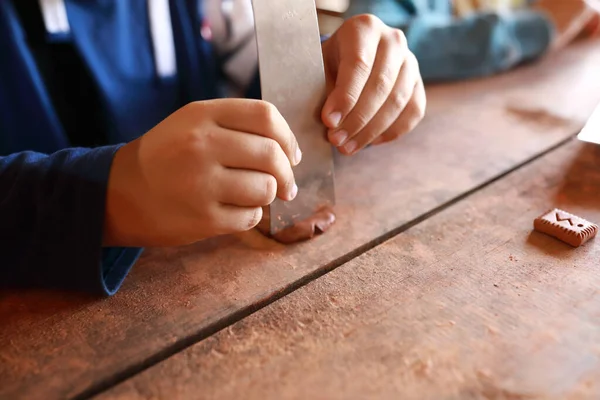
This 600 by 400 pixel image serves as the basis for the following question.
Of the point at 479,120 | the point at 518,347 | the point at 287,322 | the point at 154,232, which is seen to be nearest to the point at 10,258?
the point at 154,232

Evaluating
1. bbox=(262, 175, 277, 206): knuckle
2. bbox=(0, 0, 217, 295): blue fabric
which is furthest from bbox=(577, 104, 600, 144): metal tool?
bbox=(0, 0, 217, 295): blue fabric

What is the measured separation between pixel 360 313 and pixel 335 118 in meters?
0.25

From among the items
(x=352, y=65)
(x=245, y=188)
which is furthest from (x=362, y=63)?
(x=245, y=188)

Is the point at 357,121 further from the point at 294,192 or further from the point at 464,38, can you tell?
the point at 464,38

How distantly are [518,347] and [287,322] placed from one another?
0.22 metres

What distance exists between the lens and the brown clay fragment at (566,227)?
0.59 m

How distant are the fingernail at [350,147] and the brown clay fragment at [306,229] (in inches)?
3.7

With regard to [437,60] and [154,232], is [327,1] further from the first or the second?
[154,232]

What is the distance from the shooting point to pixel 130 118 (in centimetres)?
90

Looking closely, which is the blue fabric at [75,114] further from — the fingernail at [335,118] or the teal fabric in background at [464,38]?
the teal fabric in background at [464,38]

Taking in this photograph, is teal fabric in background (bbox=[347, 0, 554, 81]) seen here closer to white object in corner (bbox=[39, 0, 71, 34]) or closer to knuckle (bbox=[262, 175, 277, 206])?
white object in corner (bbox=[39, 0, 71, 34])

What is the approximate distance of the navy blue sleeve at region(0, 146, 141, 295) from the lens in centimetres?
51

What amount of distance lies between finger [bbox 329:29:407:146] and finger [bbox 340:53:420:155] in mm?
11

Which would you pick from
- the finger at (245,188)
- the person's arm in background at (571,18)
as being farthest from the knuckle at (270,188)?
the person's arm in background at (571,18)
